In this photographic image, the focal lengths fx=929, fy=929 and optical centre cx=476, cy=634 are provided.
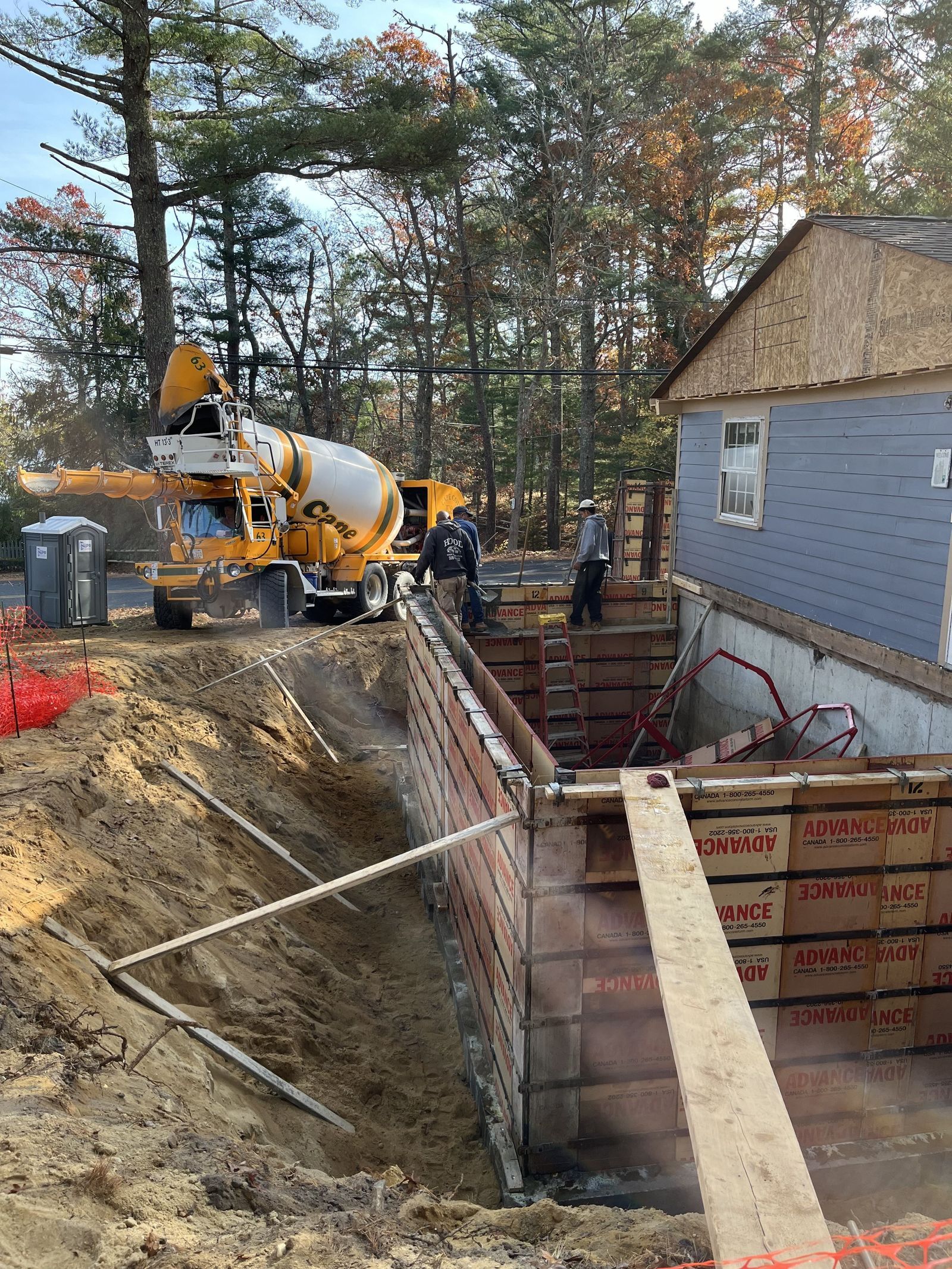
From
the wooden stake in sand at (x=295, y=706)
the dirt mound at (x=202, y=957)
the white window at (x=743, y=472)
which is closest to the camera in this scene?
the dirt mound at (x=202, y=957)

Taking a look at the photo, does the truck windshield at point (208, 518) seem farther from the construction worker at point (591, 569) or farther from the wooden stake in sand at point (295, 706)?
the construction worker at point (591, 569)

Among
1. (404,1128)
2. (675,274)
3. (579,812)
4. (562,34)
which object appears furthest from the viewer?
(675,274)

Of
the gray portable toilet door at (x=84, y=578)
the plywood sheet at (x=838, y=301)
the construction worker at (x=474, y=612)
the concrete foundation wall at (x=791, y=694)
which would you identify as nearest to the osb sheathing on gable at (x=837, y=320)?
the plywood sheet at (x=838, y=301)

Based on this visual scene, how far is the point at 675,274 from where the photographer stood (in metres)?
31.2

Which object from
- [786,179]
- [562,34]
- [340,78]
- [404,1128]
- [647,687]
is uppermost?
[562,34]

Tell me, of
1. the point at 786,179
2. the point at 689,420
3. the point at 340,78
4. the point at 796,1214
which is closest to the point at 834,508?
the point at 689,420

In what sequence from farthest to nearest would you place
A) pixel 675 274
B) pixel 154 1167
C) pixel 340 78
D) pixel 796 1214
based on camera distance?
pixel 675 274, pixel 340 78, pixel 154 1167, pixel 796 1214

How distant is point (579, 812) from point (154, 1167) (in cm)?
222

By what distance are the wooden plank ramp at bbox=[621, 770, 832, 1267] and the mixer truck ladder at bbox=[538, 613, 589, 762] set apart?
7.19 meters

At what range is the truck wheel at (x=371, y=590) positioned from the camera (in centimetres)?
1555

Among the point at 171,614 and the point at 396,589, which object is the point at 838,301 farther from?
the point at 171,614

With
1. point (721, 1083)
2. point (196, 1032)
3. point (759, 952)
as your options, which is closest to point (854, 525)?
point (759, 952)

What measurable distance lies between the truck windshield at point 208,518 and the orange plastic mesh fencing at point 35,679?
105 inches

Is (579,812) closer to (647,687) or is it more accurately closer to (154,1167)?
(154,1167)
